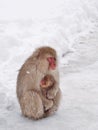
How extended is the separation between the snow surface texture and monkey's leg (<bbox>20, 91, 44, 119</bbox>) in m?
0.10

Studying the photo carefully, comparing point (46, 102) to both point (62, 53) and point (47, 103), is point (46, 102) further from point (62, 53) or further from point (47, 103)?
point (62, 53)

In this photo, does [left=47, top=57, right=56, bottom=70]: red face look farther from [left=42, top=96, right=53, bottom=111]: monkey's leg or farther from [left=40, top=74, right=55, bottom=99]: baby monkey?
[left=42, top=96, right=53, bottom=111]: monkey's leg

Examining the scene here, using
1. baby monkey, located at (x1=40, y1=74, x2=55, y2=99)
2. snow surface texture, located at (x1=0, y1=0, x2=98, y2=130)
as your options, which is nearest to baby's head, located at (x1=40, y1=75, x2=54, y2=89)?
baby monkey, located at (x1=40, y1=74, x2=55, y2=99)

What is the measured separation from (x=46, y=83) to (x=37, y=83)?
12cm

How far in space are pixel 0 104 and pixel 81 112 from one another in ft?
3.34

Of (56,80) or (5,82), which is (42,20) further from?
(56,80)

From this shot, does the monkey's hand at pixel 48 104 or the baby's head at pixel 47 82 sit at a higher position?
the baby's head at pixel 47 82

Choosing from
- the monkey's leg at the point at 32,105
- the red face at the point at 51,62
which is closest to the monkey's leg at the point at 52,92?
the monkey's leg at the point at 32,105

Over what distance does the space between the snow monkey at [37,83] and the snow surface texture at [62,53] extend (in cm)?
18

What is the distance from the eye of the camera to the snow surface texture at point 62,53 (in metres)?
4.71

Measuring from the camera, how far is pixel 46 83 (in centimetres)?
443

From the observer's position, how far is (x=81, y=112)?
4.93m

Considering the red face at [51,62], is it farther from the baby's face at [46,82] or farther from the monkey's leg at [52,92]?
the monkey's leg at [52,92]

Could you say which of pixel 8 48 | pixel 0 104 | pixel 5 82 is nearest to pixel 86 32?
pixel 8 48
